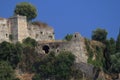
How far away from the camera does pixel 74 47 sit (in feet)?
388

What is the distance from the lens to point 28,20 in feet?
407

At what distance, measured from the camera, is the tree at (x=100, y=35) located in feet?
401

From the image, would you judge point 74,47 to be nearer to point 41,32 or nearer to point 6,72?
point 41,32

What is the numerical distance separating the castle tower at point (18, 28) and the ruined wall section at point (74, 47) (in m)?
2.18

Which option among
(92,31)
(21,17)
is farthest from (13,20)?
(92,31)

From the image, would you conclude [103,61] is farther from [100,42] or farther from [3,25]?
[3,25]

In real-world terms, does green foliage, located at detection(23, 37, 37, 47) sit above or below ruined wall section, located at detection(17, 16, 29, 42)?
below

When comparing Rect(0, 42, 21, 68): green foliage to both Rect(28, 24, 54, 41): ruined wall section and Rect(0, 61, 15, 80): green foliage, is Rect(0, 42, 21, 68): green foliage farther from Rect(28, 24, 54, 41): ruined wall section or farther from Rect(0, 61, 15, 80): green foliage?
Rect(28, 24, 54, 41): ruined wall section

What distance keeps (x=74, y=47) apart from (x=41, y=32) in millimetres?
5675

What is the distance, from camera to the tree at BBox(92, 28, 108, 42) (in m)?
122

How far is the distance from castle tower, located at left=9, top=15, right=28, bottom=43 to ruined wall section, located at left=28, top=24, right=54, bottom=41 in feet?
3.96

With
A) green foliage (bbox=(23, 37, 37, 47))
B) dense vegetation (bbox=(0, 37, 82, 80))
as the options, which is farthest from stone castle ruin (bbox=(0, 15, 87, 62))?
dense vegetation (bbox=(0, 37, 82, 80))

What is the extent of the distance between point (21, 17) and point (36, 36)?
10.3 feet

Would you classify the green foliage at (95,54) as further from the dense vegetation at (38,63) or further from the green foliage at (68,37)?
the dense vegetation at (38,63)
